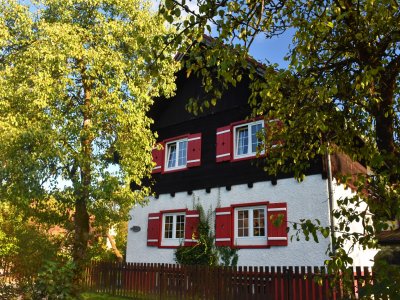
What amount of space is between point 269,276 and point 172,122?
9.15 meters

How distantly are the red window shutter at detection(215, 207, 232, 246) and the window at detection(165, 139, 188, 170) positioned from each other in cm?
299

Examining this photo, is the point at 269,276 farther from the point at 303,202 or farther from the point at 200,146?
the point at 200,146

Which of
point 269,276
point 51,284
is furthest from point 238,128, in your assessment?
point 51,284

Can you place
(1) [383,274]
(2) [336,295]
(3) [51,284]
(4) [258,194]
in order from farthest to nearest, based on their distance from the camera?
(4) [258,194] → (2) [336,295] → (3) [51,284] → (1) [383,274]

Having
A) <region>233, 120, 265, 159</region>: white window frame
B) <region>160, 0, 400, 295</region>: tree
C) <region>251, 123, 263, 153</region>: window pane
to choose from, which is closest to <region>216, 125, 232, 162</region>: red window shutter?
<region>233, 120, 265, 159</region>: white window frame

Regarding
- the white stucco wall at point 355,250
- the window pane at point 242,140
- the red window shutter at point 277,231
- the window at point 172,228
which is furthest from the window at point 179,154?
the white stucco wall at point 355,250

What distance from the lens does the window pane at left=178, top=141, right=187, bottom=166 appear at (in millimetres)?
15892

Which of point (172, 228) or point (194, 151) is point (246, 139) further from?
point (172, 228)

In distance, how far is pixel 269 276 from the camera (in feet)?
30.1

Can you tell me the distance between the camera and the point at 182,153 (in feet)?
52.6

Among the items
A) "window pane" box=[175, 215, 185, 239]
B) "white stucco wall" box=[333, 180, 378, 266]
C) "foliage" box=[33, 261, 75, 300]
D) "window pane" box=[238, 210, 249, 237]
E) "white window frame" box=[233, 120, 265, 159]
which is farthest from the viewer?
Answer: "window pane" box=[175, 215, 185, 239]

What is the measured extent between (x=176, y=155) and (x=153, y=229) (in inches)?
128

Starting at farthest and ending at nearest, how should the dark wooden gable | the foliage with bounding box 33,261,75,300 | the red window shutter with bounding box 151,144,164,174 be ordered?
the red window shutter with bounding box 151,144,164,174, the dark wooden gable, the foliage with bounding box 33,261,75,300

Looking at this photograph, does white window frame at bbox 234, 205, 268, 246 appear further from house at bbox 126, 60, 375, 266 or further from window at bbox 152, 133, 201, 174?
window at bbox 152, 133, 201, 174
